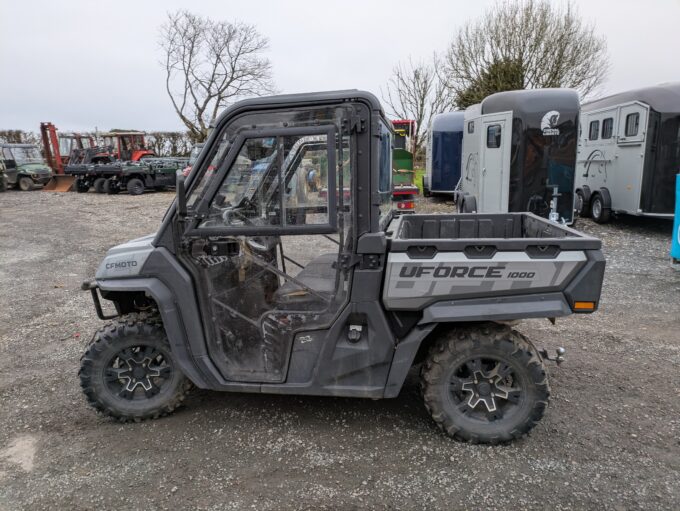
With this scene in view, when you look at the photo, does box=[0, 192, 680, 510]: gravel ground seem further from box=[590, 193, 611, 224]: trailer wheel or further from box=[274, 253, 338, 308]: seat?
box=[590, 193, 611, 224]: trailer wheel

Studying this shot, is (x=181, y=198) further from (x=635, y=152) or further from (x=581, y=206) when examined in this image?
(x=581, y=206)

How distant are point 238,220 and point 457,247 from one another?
1325 mm

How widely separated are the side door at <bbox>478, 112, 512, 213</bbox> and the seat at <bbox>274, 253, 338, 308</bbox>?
309 inches

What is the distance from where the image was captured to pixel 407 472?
290 centimetres

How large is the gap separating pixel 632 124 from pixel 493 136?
292 cm

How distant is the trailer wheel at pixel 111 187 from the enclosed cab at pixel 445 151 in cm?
1347

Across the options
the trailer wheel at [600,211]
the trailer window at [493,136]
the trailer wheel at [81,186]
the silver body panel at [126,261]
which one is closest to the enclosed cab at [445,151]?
the trailer wheel at [600,211]

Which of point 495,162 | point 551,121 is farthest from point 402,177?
point 551,121

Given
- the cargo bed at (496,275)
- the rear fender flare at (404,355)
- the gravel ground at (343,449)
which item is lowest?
the gravel ground at (343,449)

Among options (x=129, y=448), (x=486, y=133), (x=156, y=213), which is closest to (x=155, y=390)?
(x=129, y=448)

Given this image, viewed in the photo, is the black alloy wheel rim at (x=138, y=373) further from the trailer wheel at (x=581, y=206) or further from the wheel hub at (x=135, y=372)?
the trailer wheel at (x=581, y=206)

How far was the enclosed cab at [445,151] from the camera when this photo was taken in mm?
16016

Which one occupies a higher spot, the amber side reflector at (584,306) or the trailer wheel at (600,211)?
the amber side reflector at (584,306)

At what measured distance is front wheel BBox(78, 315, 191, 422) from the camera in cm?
336
